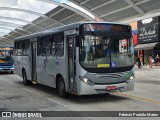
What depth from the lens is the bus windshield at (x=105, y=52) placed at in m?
11.5

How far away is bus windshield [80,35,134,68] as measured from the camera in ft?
37.9

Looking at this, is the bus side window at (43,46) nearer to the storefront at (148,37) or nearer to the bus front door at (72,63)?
the bus front door at (72,63)

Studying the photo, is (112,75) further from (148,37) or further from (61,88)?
(148,37)

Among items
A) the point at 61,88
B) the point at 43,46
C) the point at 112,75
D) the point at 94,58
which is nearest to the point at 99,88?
the point at 112,75

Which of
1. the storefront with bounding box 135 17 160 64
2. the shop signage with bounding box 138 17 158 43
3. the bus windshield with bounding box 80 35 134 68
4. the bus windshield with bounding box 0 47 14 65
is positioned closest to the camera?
the bus windshield with bounding box 80 35 134 68

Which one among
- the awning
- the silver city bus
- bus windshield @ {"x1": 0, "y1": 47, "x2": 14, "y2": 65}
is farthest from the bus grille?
the awning

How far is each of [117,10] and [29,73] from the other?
20.3 metres

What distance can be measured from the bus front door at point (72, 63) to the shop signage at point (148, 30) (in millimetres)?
32385

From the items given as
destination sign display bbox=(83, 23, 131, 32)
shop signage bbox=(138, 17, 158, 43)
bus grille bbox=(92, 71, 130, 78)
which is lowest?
bus grille bbox=(92, 71, 130, 78)

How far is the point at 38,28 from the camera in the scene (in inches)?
2335

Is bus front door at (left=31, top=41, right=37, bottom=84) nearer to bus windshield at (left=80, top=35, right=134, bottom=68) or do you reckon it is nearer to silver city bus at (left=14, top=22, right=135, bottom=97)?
silver city bus at (left=14, top=22, right=135, bottom=97)

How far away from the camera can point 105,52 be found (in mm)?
11781

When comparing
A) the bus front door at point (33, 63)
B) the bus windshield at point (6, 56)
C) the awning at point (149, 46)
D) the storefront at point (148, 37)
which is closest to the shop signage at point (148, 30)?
the storefront at point (148, 37)

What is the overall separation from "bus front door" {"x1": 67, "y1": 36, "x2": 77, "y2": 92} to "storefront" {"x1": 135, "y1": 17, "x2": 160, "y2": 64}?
102ft
